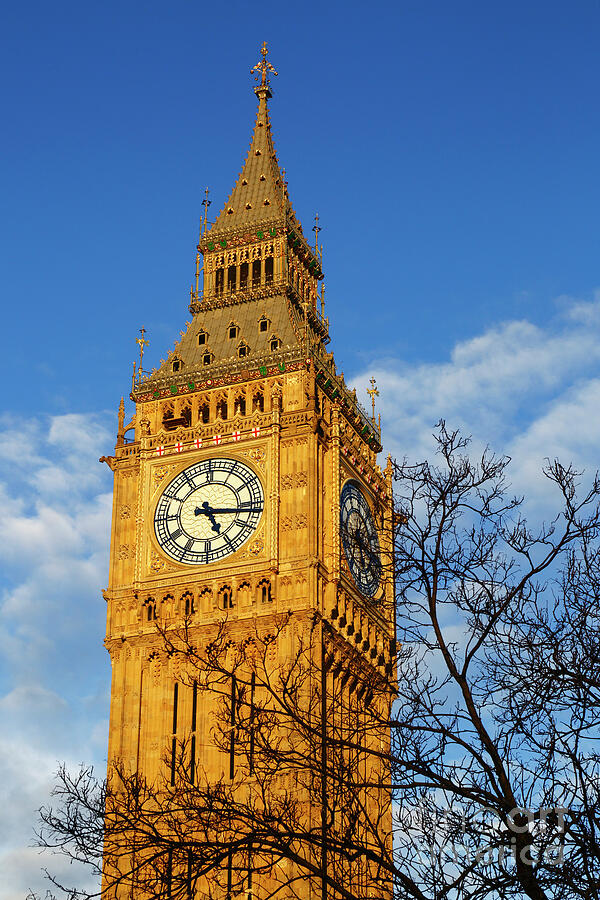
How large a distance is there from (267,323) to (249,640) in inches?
676

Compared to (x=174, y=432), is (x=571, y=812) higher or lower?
lower

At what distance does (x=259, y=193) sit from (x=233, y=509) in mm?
21303

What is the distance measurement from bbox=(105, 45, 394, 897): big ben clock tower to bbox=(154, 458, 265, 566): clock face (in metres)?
0.05

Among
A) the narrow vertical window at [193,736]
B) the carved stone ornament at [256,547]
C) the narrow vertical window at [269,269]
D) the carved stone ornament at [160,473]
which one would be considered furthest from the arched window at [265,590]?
the narrow vertical window at [269,269]

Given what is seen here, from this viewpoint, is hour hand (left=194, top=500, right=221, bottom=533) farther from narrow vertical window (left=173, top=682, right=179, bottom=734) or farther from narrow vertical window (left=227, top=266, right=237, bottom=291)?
narrow vertical window (left=227, top=266, right=237, bottom=291)

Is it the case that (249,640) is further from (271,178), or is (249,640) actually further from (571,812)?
(571,812)

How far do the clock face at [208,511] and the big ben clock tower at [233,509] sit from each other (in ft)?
0.17

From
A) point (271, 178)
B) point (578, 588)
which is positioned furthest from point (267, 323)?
point (578, 588)

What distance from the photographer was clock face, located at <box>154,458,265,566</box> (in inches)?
2386

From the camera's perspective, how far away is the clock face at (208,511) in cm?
6059

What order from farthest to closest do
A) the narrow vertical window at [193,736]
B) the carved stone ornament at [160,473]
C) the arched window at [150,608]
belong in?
the carved stone ornament at [160,473] < the arched window at [150,608] < the narrow vertical window at [193,736]

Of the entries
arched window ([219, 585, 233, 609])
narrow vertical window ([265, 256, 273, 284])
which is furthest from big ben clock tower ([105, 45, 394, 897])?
narrow vertical window ([265, 256, 273, 284])

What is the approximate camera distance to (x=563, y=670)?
21.8 meters

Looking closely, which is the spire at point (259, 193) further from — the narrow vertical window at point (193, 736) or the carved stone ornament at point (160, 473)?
the narrow vertical window at point (193, 736)
